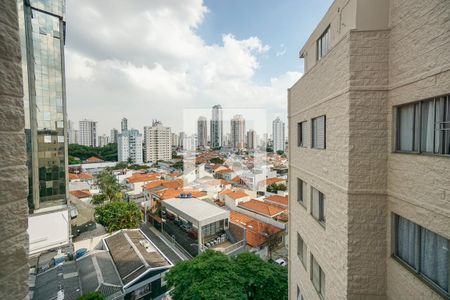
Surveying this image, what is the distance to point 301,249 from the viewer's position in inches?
298

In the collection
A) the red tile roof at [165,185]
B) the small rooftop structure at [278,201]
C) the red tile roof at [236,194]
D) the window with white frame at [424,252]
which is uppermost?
the window with white frame at [424,252]

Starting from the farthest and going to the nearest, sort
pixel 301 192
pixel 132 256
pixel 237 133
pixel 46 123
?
pixel 237 133
pixel 46 123
pixel 132 256
pixel 301 192

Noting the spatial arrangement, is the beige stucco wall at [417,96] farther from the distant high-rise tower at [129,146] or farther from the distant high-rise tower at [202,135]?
the distant high-rise tower at [129,146]

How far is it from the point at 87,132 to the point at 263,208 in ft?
355

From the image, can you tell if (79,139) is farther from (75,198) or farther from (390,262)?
(390,262)

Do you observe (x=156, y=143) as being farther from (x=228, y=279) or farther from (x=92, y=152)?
(x=228, y=279)

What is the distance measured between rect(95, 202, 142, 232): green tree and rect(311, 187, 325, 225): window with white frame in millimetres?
21104

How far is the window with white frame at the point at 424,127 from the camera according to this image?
3.05 meters

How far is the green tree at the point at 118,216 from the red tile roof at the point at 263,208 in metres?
12.5

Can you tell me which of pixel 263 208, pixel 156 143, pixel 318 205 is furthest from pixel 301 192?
pixel 156 143

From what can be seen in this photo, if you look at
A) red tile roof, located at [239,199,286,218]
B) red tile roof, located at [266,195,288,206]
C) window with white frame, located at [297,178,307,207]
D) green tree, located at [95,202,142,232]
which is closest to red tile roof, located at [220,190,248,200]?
red tile roof, located at [239,199,286,218]

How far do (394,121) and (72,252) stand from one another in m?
23.8

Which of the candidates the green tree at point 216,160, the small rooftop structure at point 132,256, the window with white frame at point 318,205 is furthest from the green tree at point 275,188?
the window with white frame at point 318,205

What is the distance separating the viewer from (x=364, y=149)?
3.89 m
